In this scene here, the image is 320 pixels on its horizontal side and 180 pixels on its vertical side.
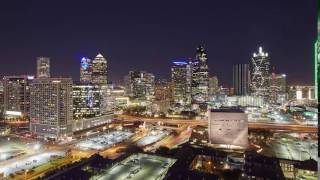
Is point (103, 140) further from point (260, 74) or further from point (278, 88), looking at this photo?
point (278, 88)

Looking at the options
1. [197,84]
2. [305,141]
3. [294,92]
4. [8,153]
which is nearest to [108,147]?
[8,153]

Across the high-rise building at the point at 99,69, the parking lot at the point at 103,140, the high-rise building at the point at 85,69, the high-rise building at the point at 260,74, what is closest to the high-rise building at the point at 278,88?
the high-rise building at the point at 260,74

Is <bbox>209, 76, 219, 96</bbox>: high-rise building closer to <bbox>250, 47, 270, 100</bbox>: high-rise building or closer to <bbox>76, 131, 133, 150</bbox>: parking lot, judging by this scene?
<bbox>250, 47, 270, 100</bbox>: high-rise building

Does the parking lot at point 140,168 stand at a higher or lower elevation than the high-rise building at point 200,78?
lower

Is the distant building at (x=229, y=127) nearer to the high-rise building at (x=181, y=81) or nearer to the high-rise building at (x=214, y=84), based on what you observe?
the high-rise building at (x=181, y=81)

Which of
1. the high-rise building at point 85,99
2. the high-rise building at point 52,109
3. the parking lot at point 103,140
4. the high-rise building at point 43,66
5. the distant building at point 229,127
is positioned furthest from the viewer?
the high-rise building at point 43,66

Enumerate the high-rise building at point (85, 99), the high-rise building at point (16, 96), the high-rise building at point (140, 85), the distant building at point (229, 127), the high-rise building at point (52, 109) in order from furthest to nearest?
the high-rise building at point (140, 85)
the high-rise building at point (16, 96)
the high-rise building at point (85, 99)
the high-rise building at point (52, 109)
the distant building at point (229, 127)
